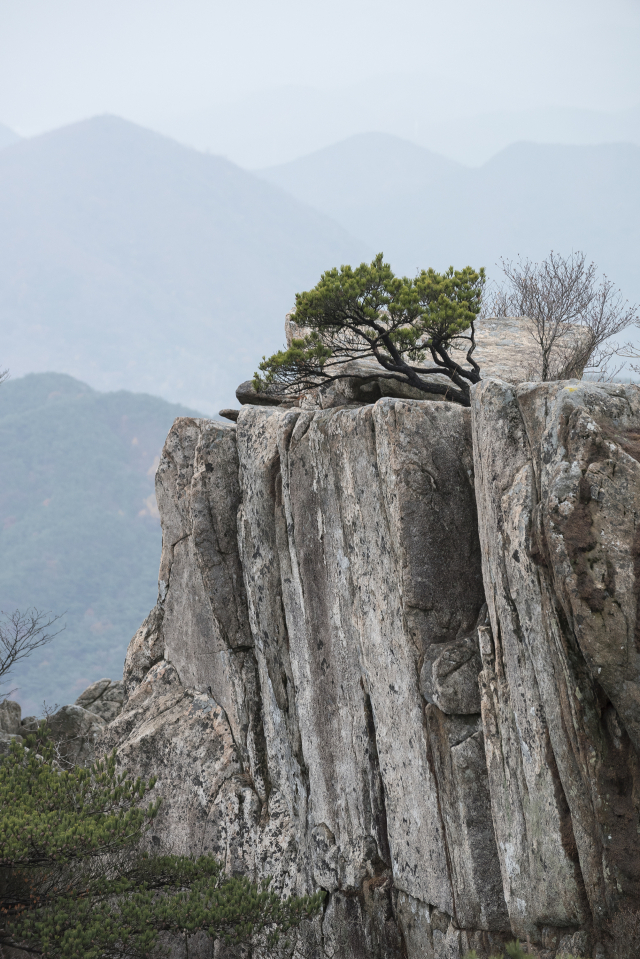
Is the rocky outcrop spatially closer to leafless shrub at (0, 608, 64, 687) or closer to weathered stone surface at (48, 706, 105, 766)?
weathered stone surface at (48, 706, 105, 766)

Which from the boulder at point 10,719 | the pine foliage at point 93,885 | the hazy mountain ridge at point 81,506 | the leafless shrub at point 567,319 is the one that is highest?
the hazy mountain ridge at point 81,506

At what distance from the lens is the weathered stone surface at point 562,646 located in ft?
31.8

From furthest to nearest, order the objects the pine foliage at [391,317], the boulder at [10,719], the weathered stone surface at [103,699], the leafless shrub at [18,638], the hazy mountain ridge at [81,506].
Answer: the hazy mountain ridge at [81,506]
the weathered stone surface at [103,699]
the leafless shrub at [18,638]
the boulder at [10,719]
the pine foliage at [391,317]

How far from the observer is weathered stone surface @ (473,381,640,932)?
9.70m

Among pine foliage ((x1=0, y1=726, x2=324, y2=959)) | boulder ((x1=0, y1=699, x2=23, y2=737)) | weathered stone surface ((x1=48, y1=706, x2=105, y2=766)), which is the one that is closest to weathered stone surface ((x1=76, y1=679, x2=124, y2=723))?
boulder ((x1=0, y1=699, x2=23, y2=737))

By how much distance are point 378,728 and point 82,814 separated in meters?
5.79

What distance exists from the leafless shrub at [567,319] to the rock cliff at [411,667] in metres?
7.42

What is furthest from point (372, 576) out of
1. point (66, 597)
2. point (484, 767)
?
point (66, 597)

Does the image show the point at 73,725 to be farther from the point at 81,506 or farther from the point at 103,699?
the point at 81,506

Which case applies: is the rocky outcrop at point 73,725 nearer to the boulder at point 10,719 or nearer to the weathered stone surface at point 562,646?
the boulder at point 10,719

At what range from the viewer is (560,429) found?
10.4m

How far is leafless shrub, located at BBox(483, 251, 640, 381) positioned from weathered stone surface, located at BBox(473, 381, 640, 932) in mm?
8374

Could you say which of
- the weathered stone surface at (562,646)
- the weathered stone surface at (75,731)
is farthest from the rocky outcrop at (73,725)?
the weathered stone surface at (562,646)

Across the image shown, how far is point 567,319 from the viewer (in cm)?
2322
